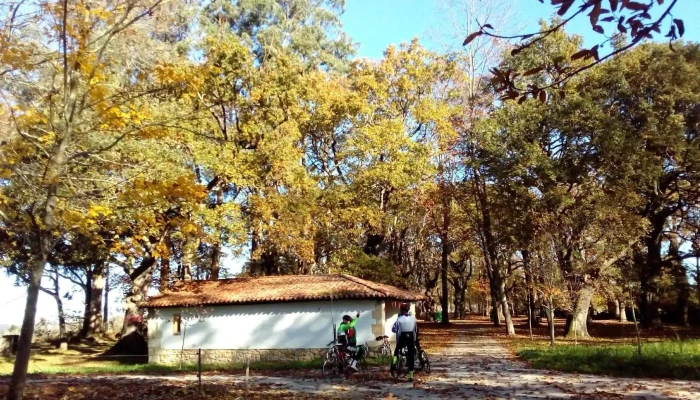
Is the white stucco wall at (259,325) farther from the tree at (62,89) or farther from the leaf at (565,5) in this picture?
the leaf at (565,5)

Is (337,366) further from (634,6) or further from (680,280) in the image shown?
(680,280)

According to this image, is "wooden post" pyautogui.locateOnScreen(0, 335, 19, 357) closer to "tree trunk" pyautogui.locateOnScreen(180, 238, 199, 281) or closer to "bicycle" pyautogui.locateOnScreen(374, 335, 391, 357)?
"tree trunk" pyautogui.locateOnScreen(180, 238, 199, 281)

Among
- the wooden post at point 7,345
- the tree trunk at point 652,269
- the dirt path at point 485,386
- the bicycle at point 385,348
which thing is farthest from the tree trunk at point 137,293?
the tree trunk at point 652,269

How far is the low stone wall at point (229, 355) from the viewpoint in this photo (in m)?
20.9

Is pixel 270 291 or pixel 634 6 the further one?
pixel 270 291

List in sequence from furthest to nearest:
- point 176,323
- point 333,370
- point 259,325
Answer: point 176,323 → point 259,325 → point 333,370

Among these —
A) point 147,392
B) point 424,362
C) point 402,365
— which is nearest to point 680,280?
point 424,362

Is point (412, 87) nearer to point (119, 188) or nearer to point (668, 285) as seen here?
point (668, 285)

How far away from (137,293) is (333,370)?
1382cm

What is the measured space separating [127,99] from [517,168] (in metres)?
21.4

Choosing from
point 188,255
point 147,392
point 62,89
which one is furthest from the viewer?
point 188,255

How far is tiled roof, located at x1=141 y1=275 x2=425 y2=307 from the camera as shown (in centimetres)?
2081

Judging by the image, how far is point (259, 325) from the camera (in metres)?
21.6

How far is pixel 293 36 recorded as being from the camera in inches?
Answer: 1308
